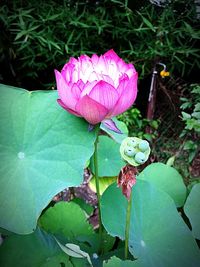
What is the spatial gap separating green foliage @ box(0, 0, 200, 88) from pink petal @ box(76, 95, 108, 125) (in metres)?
1.23

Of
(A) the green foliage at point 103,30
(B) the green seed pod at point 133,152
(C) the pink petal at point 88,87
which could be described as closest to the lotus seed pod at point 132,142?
(B) the green seed pod at point 133,152

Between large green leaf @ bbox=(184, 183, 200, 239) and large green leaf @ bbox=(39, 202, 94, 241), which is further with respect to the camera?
large green leaf @ bbox=(39, 202, 94, 241)

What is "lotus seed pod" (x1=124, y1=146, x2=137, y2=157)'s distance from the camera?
0.57 metres

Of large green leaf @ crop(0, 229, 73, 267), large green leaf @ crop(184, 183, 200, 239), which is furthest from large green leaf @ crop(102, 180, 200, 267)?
large green leaf @ crop(0, 229, 73, 267)

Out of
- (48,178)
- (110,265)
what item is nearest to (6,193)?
(48,178)

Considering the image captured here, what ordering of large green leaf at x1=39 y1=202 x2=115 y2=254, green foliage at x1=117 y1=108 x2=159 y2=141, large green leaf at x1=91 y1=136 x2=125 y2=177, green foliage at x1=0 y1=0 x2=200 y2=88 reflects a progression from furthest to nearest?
green foliage at x1=117 y1=108 x2=159 y2=141 < green foliage at x1=0 y1=0 x2=200 y2=88 < large green leaf at x1=91 y1=136 x2=125 y2=177 < large green leaf at x1=39 y1=202 x2=115 y2=254

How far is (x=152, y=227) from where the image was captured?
74cm

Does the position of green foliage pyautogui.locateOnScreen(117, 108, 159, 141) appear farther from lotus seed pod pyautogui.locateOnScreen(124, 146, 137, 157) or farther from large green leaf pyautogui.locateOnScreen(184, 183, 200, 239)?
lotus seed pod pyautogui.locateOnScreen(124, 146, 137, 157)

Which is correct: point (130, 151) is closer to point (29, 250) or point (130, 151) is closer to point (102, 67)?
point (102, 67)

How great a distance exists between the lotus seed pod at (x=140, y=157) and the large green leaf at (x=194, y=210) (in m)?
0.25

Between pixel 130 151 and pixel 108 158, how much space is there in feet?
1.56

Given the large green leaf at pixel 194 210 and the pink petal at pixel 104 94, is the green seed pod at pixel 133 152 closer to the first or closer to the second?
the pink petal at pixel 104 94

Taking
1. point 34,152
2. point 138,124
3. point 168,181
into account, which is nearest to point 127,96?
point 34,152

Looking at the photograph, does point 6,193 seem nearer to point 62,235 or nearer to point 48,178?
point 48,178
